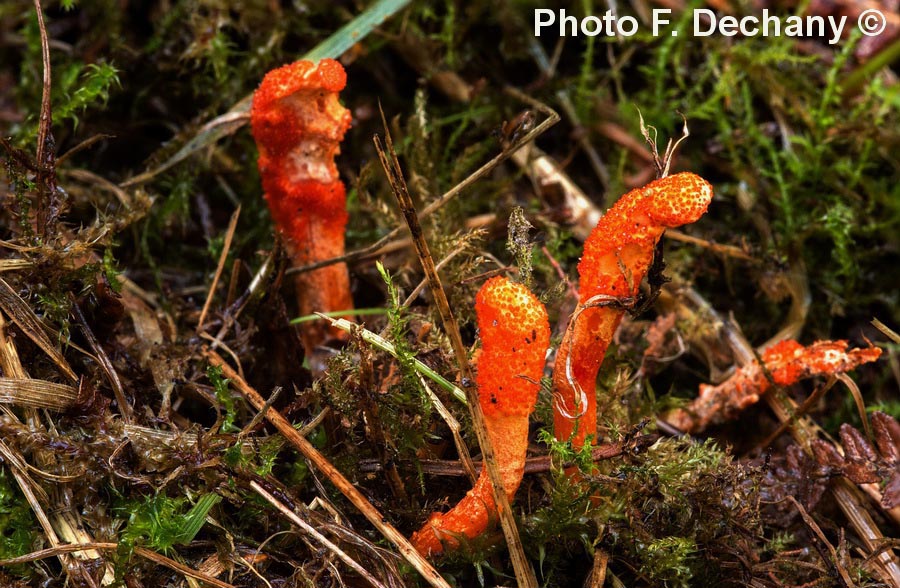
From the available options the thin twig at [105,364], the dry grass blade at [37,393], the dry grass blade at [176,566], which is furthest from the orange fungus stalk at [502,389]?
the dry grass blade at [37,393]

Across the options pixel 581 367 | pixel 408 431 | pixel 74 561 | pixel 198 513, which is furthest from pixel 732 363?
pixel 74 561

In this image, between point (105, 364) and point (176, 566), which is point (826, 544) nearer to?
point (176, 566)

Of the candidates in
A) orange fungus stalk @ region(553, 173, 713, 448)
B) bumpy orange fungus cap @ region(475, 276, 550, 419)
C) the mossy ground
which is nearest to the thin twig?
the mossy ground

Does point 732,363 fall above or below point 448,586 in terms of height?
below

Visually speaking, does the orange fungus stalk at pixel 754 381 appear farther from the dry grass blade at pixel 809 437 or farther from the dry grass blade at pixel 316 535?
the dry grass blade at pixel 316 535

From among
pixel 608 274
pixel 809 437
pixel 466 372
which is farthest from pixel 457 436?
pixel 809 437

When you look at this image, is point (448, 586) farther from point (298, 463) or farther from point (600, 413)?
point (600, 413)
